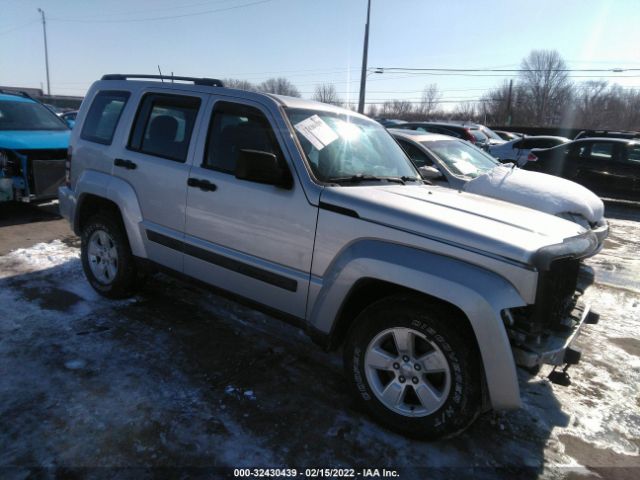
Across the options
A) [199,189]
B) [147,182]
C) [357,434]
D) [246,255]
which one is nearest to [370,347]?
[357,434]

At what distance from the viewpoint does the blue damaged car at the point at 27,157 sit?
7.05 meters

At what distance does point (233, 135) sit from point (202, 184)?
1.46 ft

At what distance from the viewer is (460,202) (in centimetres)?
320

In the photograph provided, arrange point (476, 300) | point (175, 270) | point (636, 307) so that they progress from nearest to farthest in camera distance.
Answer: point (476, 300), point (175, 270), point (636, 307)

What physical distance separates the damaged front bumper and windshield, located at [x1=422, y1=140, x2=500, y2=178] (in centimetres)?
369

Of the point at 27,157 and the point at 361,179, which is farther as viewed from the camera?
the point at 27,157

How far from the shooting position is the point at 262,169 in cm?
300

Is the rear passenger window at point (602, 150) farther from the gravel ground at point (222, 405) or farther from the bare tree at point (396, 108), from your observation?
the bare tree at point (396, 108)

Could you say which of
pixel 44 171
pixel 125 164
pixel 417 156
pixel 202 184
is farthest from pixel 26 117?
pixel 417 156

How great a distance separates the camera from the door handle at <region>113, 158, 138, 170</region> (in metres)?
4.02

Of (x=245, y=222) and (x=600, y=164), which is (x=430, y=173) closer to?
(x=245, y=222)

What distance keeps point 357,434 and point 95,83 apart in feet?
13.6

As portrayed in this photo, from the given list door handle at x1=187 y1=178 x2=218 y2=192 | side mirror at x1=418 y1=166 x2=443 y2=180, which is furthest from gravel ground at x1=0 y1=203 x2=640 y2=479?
side mirror at x1=418 y1=166 x2=443 y2=180

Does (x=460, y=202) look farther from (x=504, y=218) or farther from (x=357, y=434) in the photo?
(x=357, y=434)
